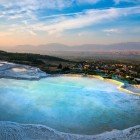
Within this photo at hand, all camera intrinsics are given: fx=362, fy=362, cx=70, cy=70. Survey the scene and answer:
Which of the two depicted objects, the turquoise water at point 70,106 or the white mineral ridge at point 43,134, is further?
the turquoise water at point 70,106

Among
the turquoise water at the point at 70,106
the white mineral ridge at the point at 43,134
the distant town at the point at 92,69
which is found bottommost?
the white mineral ridge at the point at 43,134

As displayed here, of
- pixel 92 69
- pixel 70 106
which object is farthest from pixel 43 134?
pixel 92 69

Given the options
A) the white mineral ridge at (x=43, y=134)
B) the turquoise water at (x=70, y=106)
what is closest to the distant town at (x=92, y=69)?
the turquoise water at (x=70, y=106)

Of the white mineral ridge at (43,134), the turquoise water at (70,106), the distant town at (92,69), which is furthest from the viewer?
the distant town at (92,69)

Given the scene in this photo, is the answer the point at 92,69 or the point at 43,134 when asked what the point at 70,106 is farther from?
the point at 92,69

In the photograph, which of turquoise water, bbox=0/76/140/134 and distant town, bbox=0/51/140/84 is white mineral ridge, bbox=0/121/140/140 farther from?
distant town, bbox=0/51/140/84

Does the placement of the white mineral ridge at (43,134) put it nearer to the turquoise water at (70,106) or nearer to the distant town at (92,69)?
the turquoise water at (70,106)

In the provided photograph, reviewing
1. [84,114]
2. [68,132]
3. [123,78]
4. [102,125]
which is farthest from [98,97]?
[123,78]
